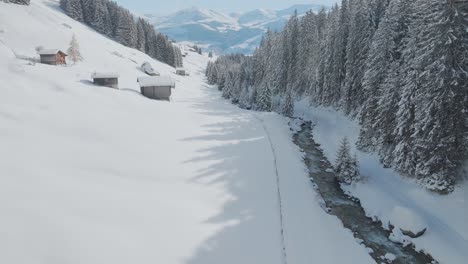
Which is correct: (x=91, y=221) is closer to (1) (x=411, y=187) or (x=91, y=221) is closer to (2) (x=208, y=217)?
(2) (x=208, y=217)

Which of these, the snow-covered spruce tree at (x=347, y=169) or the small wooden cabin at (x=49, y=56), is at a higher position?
the small wooden cabin at (x=49, y=56)

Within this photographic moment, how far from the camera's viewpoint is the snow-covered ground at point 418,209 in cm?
2336

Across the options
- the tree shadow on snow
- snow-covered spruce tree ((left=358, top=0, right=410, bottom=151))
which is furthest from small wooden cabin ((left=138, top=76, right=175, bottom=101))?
snow-covered spruce tree ((left=358, top=0, right=410, bottom=151))

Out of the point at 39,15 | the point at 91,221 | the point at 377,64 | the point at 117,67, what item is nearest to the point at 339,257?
the point at 91,221

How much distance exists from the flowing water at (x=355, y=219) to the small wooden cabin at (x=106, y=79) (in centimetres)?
3172

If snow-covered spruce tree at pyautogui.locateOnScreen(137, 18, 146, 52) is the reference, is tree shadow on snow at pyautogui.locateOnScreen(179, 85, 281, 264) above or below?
below

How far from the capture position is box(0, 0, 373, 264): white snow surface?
→ 55.0 ft

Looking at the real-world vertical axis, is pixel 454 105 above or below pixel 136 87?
above

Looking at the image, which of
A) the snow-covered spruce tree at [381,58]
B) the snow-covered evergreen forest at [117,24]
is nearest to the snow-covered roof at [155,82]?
the snow-covered spruce tree at [381,58]

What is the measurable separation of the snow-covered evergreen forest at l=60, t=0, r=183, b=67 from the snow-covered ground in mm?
106644

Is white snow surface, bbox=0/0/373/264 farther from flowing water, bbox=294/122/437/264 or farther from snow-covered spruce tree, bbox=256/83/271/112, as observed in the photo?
snow-covered spruce tree, bbox=256/83/271/112

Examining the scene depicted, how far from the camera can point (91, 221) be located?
17859 millimetres

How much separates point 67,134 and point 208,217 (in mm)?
13387

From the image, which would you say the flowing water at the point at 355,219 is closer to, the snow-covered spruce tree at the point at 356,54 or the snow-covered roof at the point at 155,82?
the snow-covered spruce tree at the point at 356,54
